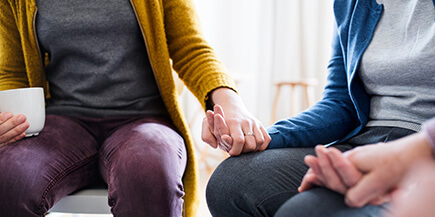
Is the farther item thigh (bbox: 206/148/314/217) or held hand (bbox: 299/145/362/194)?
thigh (bbox: 206/148/314/217)

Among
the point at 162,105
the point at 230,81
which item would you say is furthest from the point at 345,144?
the point at 162,105

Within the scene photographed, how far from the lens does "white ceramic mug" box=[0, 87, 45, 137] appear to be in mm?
852

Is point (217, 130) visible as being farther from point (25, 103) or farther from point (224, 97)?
point (25, 103)

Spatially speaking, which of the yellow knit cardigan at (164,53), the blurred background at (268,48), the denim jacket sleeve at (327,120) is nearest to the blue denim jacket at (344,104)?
the denim jacket sleeve at (327,120)

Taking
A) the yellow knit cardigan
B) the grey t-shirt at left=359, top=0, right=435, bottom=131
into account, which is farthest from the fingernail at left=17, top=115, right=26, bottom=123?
the grey t-shirt at left=359, top=0, right=435, bottom=131

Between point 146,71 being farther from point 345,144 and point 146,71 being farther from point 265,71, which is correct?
point 265,71

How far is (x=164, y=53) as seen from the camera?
1021mm

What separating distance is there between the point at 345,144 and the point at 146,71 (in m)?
0.51

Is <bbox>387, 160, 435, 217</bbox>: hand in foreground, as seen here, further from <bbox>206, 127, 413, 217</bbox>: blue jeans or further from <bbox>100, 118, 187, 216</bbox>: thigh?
<bbox>100, 118, 187, 216</bbox>: thigh

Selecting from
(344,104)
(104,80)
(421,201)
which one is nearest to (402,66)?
(344,104)

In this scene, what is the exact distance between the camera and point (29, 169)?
814 mm

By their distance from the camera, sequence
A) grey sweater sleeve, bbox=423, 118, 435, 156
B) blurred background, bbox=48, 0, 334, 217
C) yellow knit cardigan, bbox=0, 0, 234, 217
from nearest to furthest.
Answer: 1. grey sweater sleeve, bbox=423, 118, 435, 156
2. yellow knit cardigan, bbox=0, 0, 234, 217
3. blurred background, bbox=48, 0, 334, 217

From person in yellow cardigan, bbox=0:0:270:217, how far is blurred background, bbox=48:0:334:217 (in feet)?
5.64

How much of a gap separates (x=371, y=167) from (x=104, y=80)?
0.70m
